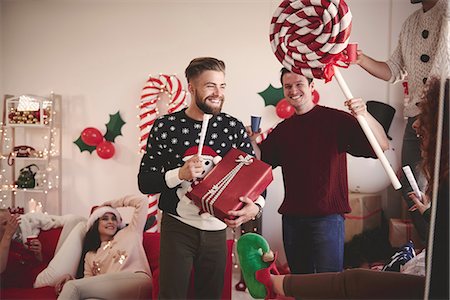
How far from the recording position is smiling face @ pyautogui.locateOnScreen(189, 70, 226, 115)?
134 centimetres

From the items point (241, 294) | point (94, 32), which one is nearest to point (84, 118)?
point (94, 32)

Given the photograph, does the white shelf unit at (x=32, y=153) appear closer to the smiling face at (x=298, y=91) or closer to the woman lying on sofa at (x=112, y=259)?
the woman lying on sofa at (x=112, y=259)

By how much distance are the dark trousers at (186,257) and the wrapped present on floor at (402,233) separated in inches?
40.2

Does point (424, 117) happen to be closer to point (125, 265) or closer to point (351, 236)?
point (351, 236)

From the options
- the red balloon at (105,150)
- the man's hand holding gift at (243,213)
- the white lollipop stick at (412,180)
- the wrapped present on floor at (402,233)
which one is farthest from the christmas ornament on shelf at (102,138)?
the wrapped present on floor at (402,233)

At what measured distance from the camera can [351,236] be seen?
224 centimetres

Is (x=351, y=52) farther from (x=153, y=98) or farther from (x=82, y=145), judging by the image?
(x=82, y=145)

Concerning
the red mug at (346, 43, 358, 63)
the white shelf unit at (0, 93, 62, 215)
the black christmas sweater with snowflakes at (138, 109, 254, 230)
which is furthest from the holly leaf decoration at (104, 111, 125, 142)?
the red mug at (346, 43, 358, 63)

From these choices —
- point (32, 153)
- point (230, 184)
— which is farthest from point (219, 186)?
point (32, 153)

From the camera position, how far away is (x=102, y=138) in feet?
6.40

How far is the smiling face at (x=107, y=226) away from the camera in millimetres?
2016

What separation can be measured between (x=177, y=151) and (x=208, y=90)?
0.79 ft

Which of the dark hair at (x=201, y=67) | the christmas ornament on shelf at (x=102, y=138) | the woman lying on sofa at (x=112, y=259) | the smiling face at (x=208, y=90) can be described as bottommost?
the woman lying on sofa at (x=112, y=259)

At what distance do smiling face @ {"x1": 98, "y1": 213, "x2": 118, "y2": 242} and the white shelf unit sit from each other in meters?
0.37
